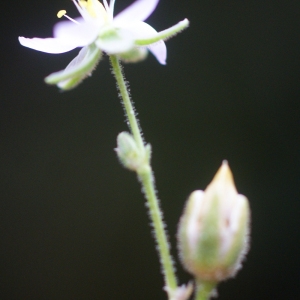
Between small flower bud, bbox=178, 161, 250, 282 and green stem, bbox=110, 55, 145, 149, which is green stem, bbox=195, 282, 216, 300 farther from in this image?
green stem, bbox=110, 55, 145, 149

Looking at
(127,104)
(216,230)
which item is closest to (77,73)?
(127,104)

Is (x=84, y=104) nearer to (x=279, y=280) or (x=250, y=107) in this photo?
(x=250, y=107)

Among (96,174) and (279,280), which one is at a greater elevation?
(96,174)

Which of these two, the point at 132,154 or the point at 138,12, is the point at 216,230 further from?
the point at 138,12

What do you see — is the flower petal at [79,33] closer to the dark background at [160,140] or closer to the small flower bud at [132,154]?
the small flower bud at [132,154]

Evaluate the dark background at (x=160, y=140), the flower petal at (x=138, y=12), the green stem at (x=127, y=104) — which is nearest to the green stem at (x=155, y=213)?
the green stem at (x=127, y=104)

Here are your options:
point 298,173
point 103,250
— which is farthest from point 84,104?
point 298,173
